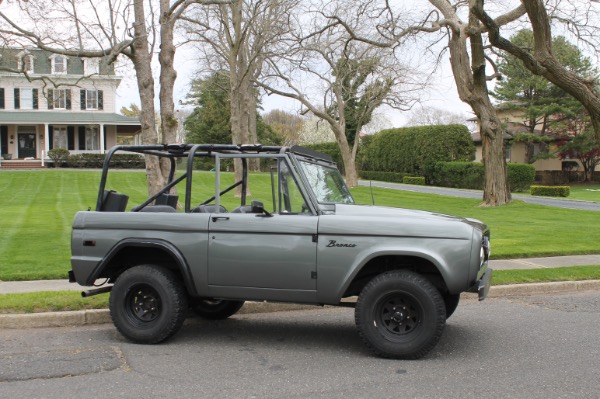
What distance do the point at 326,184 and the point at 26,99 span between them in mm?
45712

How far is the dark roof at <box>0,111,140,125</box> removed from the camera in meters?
43.6

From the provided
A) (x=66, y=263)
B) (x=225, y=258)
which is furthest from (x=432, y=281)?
(x=66, y=263)

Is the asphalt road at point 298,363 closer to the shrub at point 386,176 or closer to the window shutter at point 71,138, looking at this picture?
the shrub at point 386,176

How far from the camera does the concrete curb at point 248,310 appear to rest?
6641 mm

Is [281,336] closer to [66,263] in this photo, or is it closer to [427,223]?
[427,223]

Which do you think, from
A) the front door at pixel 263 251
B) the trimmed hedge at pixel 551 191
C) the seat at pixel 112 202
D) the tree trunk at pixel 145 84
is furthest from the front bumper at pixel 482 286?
the trimmed hedge at pixel 551 191

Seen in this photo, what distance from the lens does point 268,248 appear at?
565 cm

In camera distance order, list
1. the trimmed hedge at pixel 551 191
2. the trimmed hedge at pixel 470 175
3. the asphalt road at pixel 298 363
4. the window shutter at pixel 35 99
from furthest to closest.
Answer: the window shutter at pixel 35 99 < the trimmed hedge at pixel 470 175 < the trimmed hedge at pixel 551 191 < the asphalt road at pixel 298 363

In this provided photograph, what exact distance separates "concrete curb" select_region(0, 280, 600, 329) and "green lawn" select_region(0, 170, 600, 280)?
148cm

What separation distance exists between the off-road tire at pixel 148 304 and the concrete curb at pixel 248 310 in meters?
1.08

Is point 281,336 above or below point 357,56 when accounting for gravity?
below

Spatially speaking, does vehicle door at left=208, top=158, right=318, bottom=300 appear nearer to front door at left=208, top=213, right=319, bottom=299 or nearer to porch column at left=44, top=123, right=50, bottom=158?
front door at left=208, top=213, right=319, bottom=299

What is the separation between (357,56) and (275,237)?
99.4ft

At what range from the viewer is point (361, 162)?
189ft
